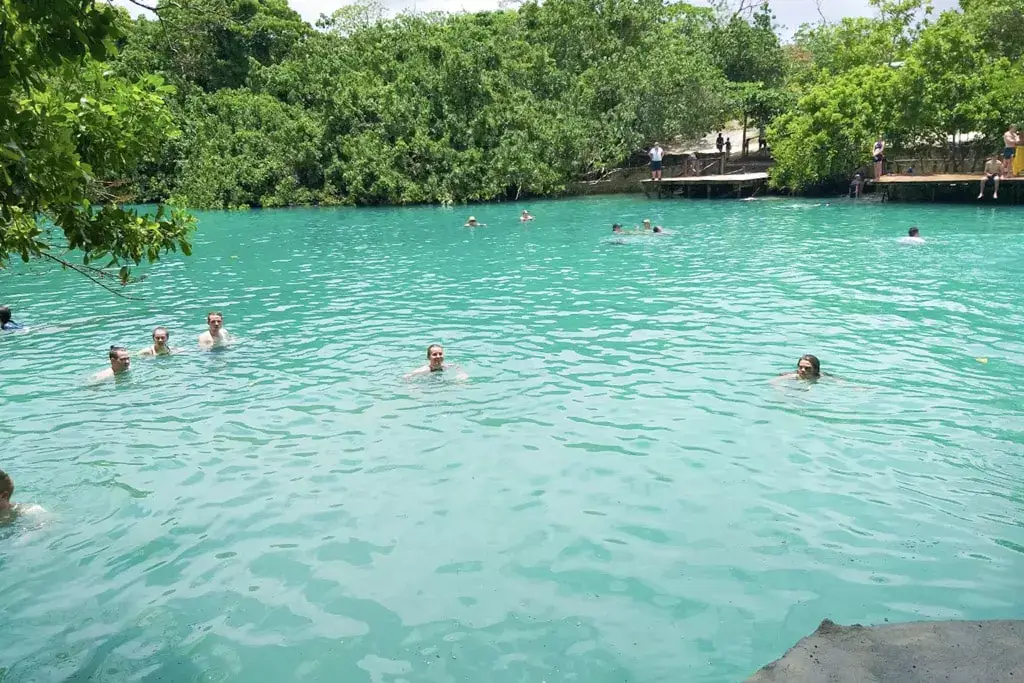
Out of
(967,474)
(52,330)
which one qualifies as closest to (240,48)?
(52,330)

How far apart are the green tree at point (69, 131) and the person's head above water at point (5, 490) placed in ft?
11.4

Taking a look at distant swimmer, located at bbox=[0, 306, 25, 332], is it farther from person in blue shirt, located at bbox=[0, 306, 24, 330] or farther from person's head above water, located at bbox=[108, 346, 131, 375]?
person's head above water, located at bbox=[108, 346, 131, 375]

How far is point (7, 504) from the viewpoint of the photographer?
827cm

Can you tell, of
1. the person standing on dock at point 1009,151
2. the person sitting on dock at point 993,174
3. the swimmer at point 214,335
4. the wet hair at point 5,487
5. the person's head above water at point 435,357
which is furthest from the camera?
the person sitting on dock at point 993,174

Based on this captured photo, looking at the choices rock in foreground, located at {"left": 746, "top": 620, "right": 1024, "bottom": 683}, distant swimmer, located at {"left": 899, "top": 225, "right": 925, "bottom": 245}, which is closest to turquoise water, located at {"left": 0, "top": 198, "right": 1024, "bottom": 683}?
rock in foreground, located at {"left": 746, "top": 620, "right": 1024, "bottom": 683}

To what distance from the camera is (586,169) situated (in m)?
51.4

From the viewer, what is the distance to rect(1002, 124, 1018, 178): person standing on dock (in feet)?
108

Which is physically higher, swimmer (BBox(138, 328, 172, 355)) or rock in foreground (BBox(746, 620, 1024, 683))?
swimmer (BBox(138, 328, 172, 355))

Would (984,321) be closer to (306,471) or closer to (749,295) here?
(749,295)

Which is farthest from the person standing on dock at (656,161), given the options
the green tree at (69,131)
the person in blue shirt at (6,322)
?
the green tree at (69,131)

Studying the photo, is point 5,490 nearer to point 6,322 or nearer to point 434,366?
point 434,366

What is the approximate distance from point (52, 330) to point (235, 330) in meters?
3.73

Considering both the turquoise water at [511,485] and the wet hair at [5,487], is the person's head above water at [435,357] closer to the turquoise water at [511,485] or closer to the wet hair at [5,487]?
the turquoise water at [511,485]

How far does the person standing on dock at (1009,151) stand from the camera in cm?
3300
